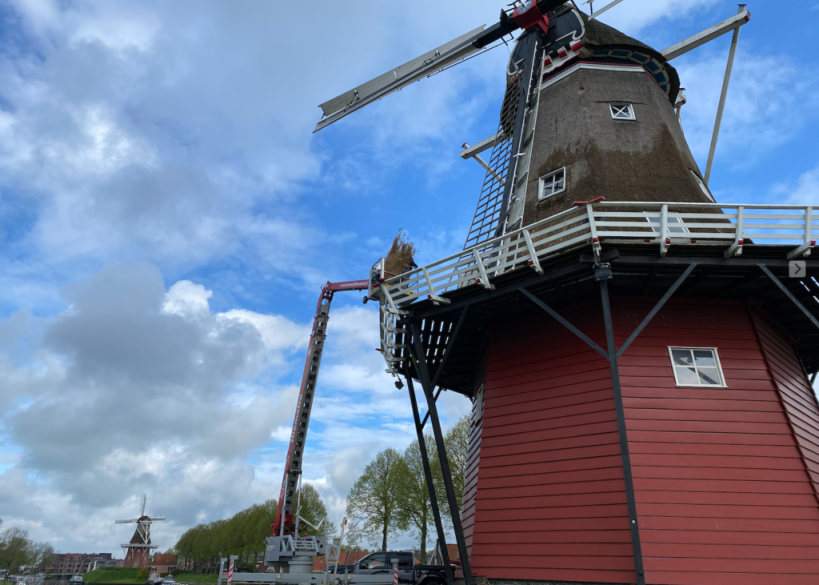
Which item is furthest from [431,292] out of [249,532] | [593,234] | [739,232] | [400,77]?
[249,532]

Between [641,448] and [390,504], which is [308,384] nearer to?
[641,448]

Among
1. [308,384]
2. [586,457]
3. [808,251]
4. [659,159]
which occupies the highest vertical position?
[659,159]

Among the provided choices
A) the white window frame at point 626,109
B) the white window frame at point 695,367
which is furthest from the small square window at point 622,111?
the white window frame at point 695,367

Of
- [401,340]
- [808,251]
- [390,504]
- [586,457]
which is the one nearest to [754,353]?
[808,251]

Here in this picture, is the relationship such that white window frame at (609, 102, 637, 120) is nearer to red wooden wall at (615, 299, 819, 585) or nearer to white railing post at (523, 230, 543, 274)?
red wooden wall at (615, 299, 819, 585)

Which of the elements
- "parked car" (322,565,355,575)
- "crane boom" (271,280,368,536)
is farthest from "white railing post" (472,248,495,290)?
"crane boom" (271,280,368,536)

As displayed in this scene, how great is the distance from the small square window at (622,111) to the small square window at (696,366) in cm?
610

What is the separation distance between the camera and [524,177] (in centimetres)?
1393

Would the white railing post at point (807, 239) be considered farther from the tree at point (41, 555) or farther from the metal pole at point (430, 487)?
the tree at point (41, 555)

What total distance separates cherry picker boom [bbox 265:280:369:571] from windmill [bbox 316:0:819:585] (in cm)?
596

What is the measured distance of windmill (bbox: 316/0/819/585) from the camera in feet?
29.0

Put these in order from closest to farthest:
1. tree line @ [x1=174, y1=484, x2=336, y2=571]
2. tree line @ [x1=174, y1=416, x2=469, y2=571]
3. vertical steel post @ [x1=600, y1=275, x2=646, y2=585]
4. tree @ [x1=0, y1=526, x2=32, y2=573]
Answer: vertical steel post @ [x1=600, y1=275, x2=646, y2=585] → tree line @ [x1=174, y1=416, x2=469, y2=571] → tree line @ [x1=174, y1=484, x2=336, y2=571] → tree @ [x1=0, y1=526, x2=32, y2=573]

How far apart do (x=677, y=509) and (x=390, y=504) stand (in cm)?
2692

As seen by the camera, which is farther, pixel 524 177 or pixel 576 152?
pixel 524 177
